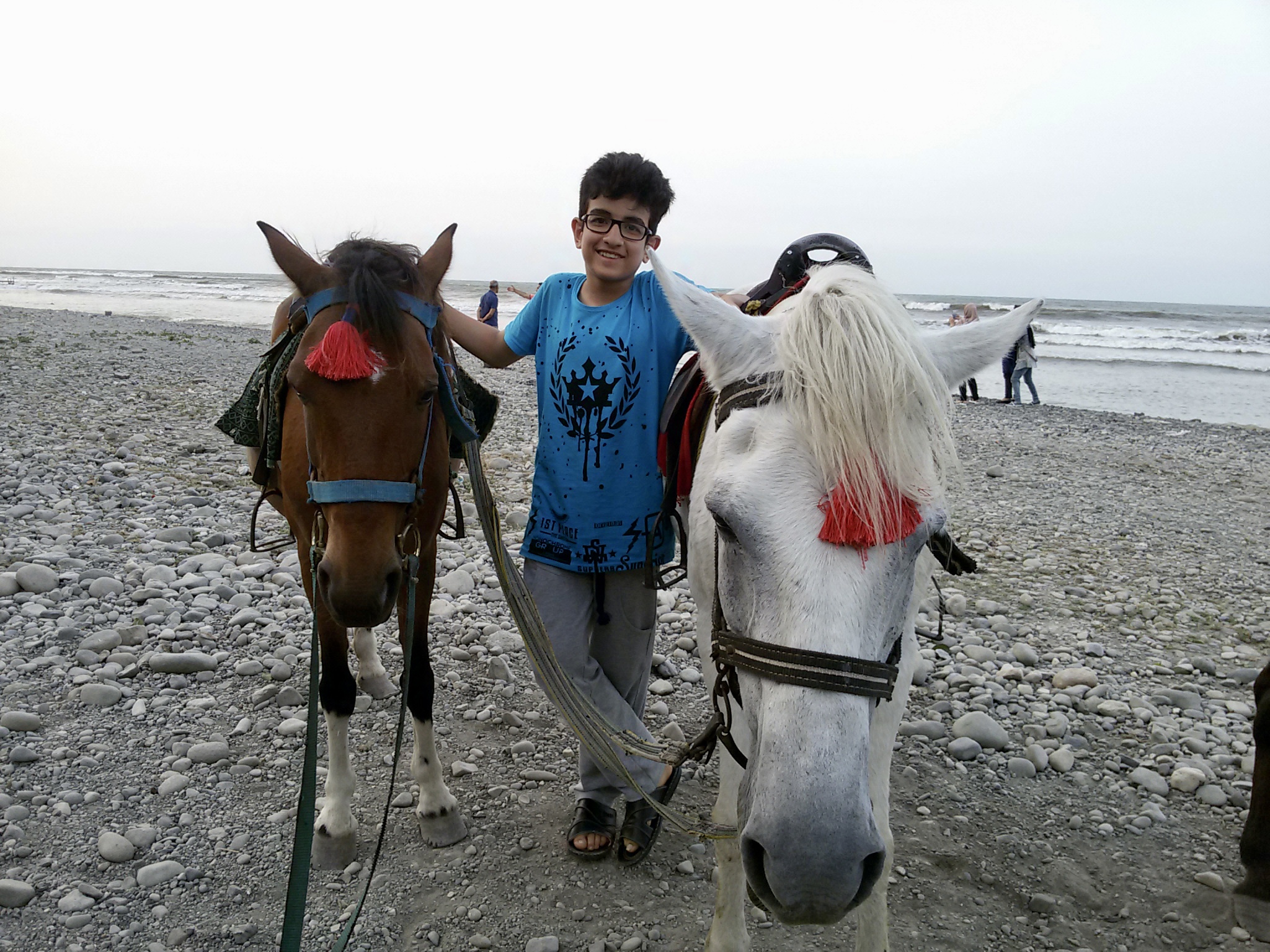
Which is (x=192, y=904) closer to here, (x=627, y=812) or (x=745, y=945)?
(x=627, y=812)

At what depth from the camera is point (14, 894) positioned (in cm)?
244

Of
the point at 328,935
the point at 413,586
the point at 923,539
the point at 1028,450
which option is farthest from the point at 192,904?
the point at 1028,450

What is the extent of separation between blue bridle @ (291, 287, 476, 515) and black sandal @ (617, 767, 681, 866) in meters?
1.51

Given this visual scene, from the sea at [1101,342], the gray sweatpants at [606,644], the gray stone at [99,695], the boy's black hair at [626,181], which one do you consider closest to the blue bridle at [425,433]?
the sea at [1101,342]

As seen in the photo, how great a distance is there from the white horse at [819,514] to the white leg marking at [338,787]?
2.01 meters

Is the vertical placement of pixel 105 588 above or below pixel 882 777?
below

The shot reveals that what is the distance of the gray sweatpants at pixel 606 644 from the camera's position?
9.00 ft

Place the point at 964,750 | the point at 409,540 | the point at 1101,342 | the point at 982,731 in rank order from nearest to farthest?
the point at 409,540
the point at 964,750
the point at 982,731
the point at 1101,342

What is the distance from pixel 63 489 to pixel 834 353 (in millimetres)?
7096

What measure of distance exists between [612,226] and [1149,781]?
3.41 m

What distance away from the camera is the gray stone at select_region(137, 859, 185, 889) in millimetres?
2580

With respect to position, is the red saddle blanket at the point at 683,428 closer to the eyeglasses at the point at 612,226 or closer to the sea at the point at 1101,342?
→ the eyeglasses at the point at 612,226

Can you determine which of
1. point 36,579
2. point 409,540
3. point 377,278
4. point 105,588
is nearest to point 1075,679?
point 409,540

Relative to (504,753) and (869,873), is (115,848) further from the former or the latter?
(869,873)
